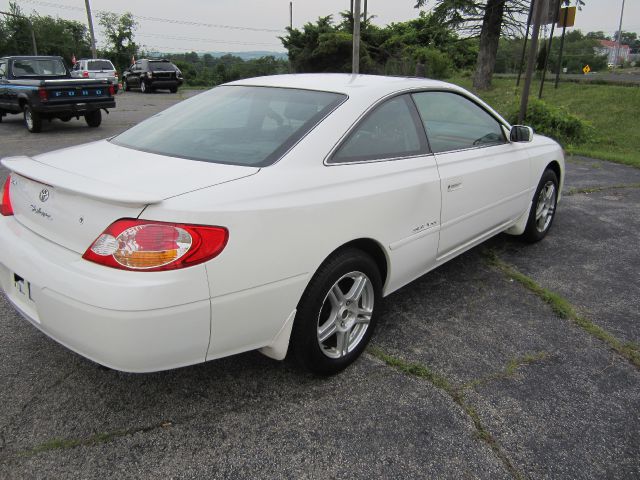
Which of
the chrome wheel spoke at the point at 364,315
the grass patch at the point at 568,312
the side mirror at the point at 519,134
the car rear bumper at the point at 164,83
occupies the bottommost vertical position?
the grass patch at the point at 568,312

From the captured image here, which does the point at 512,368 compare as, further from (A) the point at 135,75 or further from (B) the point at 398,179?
(A) the point at 135,75

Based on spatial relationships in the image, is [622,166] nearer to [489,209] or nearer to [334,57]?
[489,209]

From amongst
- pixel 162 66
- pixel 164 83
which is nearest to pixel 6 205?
pixel 164 83

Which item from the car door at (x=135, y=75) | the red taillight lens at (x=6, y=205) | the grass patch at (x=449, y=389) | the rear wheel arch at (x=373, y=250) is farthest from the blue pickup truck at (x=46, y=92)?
the car door at (x=135, y=75)

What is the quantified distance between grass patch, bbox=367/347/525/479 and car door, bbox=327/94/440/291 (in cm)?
41

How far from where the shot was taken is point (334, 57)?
26.9 m

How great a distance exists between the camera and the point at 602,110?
1215cm

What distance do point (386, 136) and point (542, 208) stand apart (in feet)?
8.19

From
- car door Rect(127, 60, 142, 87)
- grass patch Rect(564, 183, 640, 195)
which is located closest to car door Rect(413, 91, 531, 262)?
grass patch Rect(564, 183, 640, 195)

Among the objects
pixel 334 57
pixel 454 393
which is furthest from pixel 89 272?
pixel 334 57

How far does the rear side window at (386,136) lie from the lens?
103 inches

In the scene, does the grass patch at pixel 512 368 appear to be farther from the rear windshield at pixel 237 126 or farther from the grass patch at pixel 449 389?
the rear windshield at pixel 237 126

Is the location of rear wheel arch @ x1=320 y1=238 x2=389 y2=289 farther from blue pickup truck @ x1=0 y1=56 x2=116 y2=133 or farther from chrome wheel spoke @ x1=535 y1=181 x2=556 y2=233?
blue pickup truck @ x1=0 y1=56 x2=116 y2=133

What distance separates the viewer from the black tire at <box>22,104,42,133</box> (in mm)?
11320
